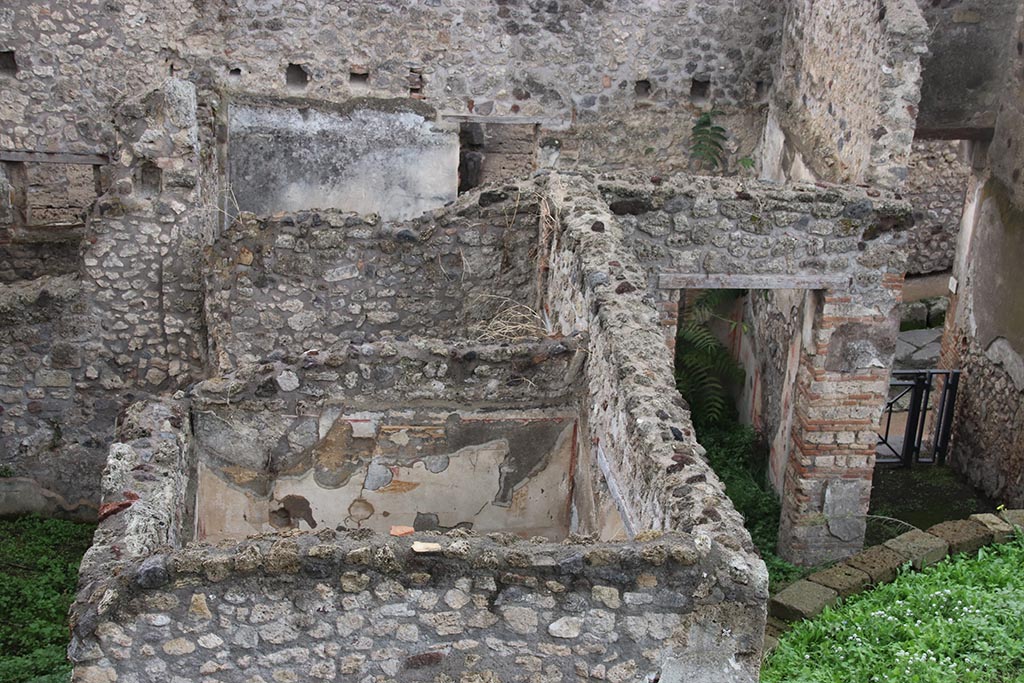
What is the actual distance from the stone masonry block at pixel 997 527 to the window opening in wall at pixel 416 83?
20.5ft

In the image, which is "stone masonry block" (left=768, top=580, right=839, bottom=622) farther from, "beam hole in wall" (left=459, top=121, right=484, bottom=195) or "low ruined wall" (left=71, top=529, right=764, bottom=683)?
"beam hole in wall" (left=459, top=121, right=484, bottom=195)

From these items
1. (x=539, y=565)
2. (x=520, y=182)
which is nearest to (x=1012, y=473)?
(x=520, y=182)

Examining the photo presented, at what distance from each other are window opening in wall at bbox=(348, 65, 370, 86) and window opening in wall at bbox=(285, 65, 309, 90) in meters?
0.42

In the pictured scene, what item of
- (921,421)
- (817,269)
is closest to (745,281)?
(817,269)

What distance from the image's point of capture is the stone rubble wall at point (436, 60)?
10.1 metres

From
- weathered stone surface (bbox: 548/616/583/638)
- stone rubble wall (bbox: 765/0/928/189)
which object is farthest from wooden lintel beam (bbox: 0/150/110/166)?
weathered stone surface (bbox: 548/616/583/638)

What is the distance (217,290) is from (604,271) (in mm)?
2810

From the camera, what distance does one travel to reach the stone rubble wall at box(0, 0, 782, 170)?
10086 millimetres

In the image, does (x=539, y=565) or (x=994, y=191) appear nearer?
(x=539, y=565)

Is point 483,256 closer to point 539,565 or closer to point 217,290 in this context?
point 217,290

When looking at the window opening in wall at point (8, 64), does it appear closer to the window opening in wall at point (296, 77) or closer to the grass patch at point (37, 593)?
the window opening in wall at point (296, 77)

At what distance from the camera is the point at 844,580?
7.07m

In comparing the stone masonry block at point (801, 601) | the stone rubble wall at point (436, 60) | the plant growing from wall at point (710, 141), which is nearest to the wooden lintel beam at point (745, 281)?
the stone masonry block at point (801, 601)

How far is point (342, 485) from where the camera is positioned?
16.9 feet
